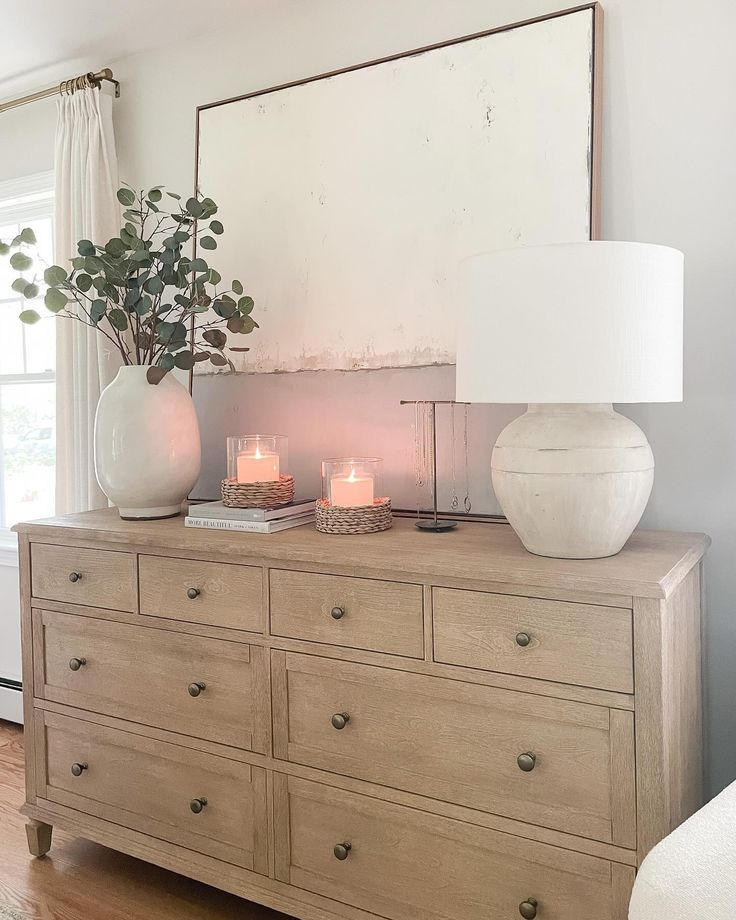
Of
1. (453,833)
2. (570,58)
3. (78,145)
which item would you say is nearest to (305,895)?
(453,833)

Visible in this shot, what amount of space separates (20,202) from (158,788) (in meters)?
2.31

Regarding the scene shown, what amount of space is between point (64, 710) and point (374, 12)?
2.06 metres

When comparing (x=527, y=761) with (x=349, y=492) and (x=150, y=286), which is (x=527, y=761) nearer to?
(x=349, y=492)

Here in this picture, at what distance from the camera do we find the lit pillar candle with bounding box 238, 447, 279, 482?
6.78 ft

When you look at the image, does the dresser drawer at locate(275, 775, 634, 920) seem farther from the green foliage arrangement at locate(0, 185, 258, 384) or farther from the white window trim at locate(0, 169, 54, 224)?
the white window trim at locate(0, 169, 54, 224)

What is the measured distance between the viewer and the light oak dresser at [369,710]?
4.60 feet

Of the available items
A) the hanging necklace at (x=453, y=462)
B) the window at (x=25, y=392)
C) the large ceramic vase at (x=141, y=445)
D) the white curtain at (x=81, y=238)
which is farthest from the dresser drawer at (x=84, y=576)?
the window at (x=25, y=392)

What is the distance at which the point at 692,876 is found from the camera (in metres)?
0.94

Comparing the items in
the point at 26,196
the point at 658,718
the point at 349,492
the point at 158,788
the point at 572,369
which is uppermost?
the point at 26,196

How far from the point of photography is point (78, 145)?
2699mm

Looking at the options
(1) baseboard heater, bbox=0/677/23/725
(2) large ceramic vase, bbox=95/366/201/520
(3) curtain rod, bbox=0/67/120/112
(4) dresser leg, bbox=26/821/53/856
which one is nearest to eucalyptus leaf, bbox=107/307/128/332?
(2) large ceramic vase, bbox=95/366/201/520

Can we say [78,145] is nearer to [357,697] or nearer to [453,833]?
[357,697]

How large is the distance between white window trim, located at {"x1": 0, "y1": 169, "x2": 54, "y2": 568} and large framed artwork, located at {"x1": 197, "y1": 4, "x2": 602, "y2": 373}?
862 mm

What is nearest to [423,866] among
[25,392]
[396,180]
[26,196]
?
[396,180]
